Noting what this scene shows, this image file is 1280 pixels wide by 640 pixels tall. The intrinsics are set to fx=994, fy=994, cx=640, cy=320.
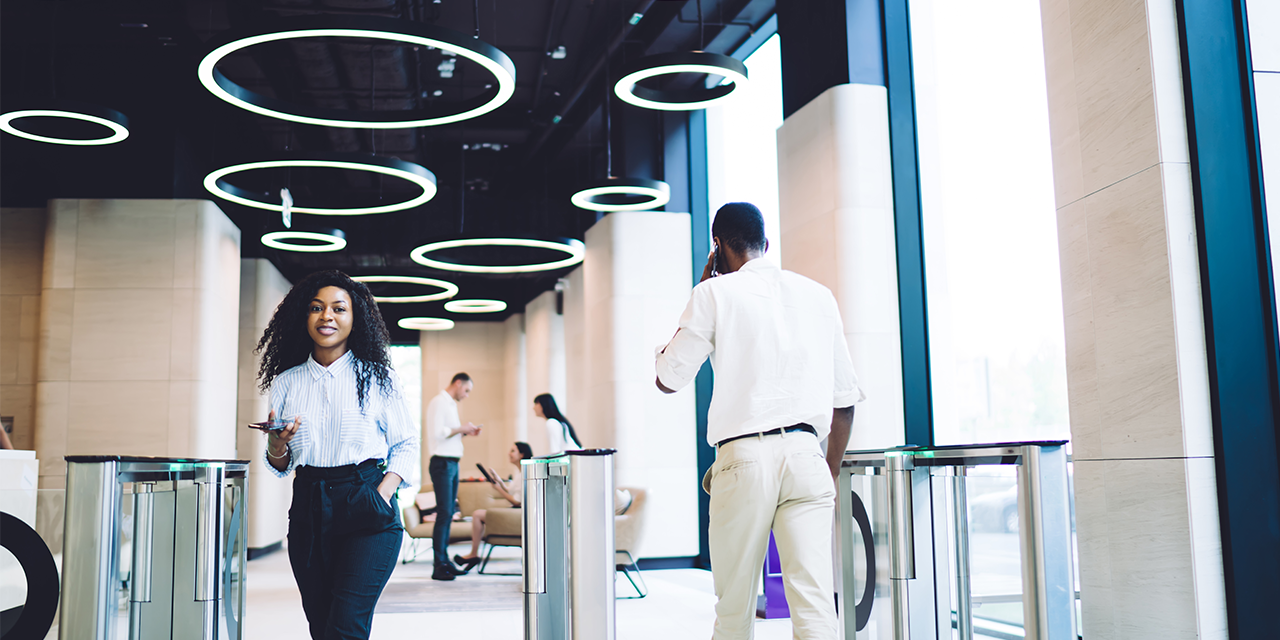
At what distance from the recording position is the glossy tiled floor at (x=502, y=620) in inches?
222

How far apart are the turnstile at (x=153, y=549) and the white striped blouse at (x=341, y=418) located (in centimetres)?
44

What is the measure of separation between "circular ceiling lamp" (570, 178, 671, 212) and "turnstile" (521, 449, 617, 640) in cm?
497

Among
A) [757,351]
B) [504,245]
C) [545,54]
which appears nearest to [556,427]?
[504,245]

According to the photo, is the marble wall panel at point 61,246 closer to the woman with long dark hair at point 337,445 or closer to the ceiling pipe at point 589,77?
the ceiling pipe at point 589,77

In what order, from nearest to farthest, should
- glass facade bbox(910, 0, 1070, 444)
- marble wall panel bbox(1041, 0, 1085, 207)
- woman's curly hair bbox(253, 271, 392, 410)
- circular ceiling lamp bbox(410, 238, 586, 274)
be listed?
woman's curly hair bbox(253, 271, 392, 410), marble wall panel bbox(1041, 0, 1085, 207), glass facade bbox(910, 0, 1070, 444), circular ceiling lamp bbox(410, 238, 586, 274)

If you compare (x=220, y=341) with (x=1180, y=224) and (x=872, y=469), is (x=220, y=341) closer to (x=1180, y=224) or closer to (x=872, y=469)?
(x=872, y=469)

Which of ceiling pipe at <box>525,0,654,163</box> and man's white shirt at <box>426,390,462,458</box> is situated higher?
ceiling pipe at <box>525,0,654,163</box>

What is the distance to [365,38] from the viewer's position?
554cm

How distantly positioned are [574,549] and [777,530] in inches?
38.1

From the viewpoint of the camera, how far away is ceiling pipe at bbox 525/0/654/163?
8219mm

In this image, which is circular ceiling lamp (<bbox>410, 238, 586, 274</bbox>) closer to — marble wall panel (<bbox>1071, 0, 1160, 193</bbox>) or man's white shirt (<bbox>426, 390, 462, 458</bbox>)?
man's white shirt (<bbox>426, 390, 462, 458</bbox>)

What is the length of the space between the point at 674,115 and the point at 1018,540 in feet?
25.9

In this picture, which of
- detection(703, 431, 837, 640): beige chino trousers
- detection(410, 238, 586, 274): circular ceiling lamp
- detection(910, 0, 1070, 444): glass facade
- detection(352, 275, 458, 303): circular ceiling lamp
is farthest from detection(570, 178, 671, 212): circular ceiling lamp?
detection(703, 431, 837, 640): beige chino trousers

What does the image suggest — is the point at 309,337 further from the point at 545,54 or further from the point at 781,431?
the point at 545,54
